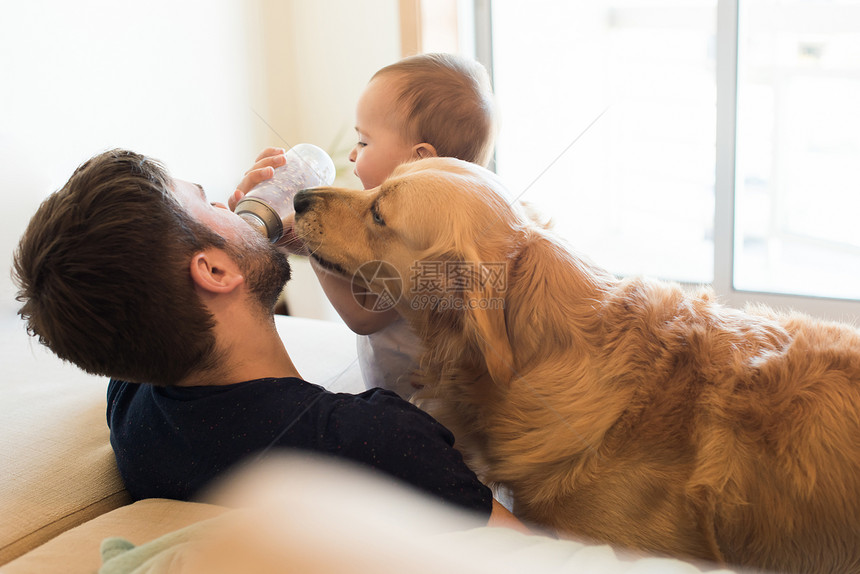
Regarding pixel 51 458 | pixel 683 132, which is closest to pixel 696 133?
pixel 683 132

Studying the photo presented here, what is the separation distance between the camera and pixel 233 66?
10.3ft

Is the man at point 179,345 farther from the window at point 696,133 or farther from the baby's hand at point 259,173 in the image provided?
the window at point 696,133

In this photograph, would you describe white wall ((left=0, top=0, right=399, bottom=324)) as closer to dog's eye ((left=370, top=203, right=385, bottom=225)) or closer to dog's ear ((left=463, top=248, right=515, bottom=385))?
dog's eye ((left=370, top=203, right=385, bottom=225))

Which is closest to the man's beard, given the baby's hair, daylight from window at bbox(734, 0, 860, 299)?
the baby's hair

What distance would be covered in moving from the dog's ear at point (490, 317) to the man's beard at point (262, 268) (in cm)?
36

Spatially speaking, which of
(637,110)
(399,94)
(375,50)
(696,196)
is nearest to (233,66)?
(375,50)

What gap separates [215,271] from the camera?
112 cm

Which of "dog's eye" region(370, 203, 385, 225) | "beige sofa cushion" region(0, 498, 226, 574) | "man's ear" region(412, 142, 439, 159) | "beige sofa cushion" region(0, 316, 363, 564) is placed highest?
"man's ear" region(412, 142, 439, 159)

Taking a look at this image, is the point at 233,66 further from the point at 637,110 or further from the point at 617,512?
the point at 617,512

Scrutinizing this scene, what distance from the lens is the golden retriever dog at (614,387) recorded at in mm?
946

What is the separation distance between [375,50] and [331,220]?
213 centimetres

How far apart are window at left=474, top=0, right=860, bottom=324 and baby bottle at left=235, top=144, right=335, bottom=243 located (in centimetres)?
163

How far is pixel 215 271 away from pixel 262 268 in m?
0.10

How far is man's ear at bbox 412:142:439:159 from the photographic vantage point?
1601 mm
